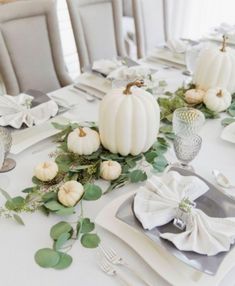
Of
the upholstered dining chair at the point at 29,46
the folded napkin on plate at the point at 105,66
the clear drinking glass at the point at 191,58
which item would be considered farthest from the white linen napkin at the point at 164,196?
the upholstered dining chair at the point at 29,46

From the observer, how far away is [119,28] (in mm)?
1858

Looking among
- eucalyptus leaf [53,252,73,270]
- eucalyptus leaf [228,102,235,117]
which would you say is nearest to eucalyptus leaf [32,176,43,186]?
eucalyptus leaf [53,252,73,270]

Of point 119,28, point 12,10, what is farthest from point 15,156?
point 119,28

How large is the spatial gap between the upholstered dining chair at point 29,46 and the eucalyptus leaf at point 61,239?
3.30ft

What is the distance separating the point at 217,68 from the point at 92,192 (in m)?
0.64

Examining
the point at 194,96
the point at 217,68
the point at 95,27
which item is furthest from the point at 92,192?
the point at 95,27

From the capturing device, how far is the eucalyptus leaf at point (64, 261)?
584 millimetres

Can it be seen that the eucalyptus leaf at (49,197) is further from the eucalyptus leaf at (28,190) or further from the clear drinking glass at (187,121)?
the clear drinking glass at (187,121)

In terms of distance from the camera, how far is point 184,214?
633mm

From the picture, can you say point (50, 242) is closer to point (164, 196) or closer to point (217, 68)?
point (164, 196)

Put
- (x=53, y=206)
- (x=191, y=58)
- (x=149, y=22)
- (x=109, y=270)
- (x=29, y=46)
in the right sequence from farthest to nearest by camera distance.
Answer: (x=149, y=22)
(x=29, y=46)
(x=191, y=58)
(x=53, y=206)
(x=109, y=270)

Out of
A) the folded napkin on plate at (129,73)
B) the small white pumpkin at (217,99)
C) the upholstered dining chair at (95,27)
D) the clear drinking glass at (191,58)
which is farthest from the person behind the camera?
the upholstered dining chair at (95,27)

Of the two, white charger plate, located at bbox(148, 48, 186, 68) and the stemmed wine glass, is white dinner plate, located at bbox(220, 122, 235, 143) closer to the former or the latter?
the stemmed wine glass

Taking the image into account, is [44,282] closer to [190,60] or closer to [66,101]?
[66,101]
